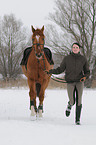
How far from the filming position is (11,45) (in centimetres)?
2178

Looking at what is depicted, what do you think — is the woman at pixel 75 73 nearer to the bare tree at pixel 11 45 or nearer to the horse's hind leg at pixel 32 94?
the horse's hind leg at pixel 32 94

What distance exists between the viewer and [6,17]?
848 inches

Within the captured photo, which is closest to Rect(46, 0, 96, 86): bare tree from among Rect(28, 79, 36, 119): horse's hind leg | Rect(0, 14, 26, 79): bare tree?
Rect(0, 14, 26, 79): bare tree

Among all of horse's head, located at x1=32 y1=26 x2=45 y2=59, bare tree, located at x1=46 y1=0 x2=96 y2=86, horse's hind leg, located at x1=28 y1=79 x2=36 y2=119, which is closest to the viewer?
horse's head, located at x1=32 y1=26 x2=45 y2=59

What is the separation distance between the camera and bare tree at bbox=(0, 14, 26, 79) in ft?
70.6

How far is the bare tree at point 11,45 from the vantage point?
70.6 ft

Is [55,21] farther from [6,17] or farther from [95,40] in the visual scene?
[6,17]

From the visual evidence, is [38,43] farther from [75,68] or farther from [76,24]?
[76,24]

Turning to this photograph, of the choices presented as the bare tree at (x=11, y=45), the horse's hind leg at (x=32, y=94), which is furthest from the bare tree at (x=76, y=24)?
the horse's hind leg at (x=32, y=94)

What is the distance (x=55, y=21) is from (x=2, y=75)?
9.19 metres

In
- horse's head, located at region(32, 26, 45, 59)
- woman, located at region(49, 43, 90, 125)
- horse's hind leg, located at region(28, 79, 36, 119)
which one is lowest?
horse's hind leg, located at region(28, 79, 36, 119)

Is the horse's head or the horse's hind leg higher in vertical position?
the horse's head

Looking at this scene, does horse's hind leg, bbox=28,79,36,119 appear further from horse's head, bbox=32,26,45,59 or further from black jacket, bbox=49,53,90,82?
black jacket, bbox=49,53,90,82

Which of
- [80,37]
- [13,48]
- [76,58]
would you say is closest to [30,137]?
[76,58]
